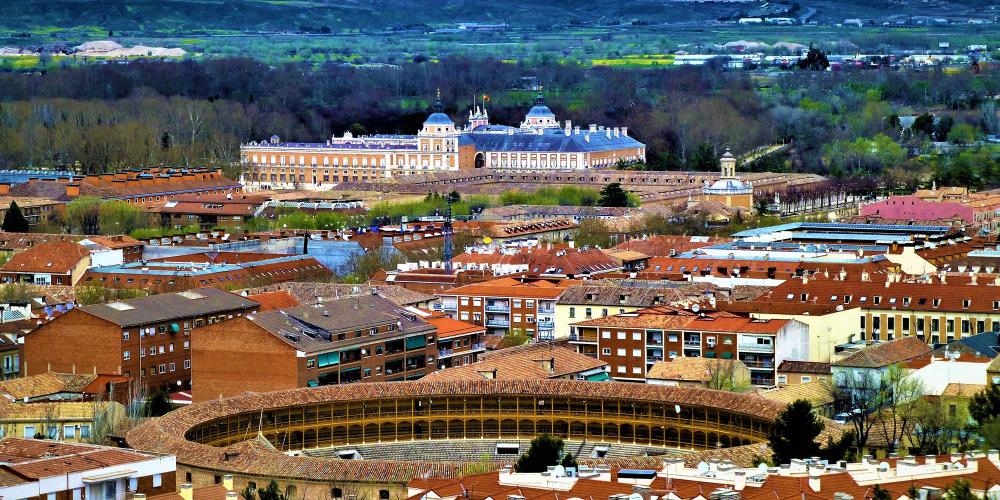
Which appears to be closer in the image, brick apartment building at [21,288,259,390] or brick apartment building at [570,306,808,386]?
brick apartment building at [570,306,808,386]

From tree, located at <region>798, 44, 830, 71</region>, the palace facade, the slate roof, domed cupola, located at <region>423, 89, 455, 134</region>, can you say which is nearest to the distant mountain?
tree, located at <region>798, 44, 830, 71</region>

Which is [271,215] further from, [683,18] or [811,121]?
[683,18]

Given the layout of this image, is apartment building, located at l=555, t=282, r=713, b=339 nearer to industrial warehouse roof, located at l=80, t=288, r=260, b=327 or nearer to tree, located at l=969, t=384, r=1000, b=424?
industrial warehouse roof, located at l=80, t=288, r=260, b=327

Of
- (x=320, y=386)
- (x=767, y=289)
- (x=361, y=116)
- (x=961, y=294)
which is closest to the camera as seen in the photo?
(x=320, y=386)

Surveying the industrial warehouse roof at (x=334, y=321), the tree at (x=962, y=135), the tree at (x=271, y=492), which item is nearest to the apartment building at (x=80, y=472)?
the tree at (x=271, y=492)

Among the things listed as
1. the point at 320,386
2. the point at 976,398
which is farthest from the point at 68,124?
the point at 976,398

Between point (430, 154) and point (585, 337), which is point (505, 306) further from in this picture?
point (430, 154)

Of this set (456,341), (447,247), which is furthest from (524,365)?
(447,247)
